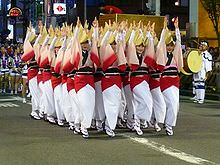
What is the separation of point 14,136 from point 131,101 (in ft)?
8.24

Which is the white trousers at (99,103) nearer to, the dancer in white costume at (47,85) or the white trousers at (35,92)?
the dancer in white costume at (47,85)

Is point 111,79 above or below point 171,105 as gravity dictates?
above

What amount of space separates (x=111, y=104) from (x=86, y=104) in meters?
0.50

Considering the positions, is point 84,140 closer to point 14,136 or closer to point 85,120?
point 85,120

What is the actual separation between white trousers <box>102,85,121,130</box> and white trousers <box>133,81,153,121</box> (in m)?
0.44

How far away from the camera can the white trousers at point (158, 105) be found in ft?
42.0

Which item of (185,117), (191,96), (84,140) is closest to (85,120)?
(84,140)

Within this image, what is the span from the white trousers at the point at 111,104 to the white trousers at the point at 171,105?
104cm

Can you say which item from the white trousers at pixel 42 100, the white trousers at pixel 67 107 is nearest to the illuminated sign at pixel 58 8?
the white trousers at pixel 42 100

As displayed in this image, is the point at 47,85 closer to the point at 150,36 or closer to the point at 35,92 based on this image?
the point at 35,92

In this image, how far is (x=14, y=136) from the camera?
41.4ft

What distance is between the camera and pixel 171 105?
12766 mm

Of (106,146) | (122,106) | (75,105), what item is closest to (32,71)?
(75,105)

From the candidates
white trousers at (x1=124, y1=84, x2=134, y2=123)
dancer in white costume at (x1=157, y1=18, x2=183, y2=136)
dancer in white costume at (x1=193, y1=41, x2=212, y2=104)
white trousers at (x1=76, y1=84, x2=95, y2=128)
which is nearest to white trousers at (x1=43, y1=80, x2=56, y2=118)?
white trousers at (x1=124, y1=84, x2=134, y2=123)
